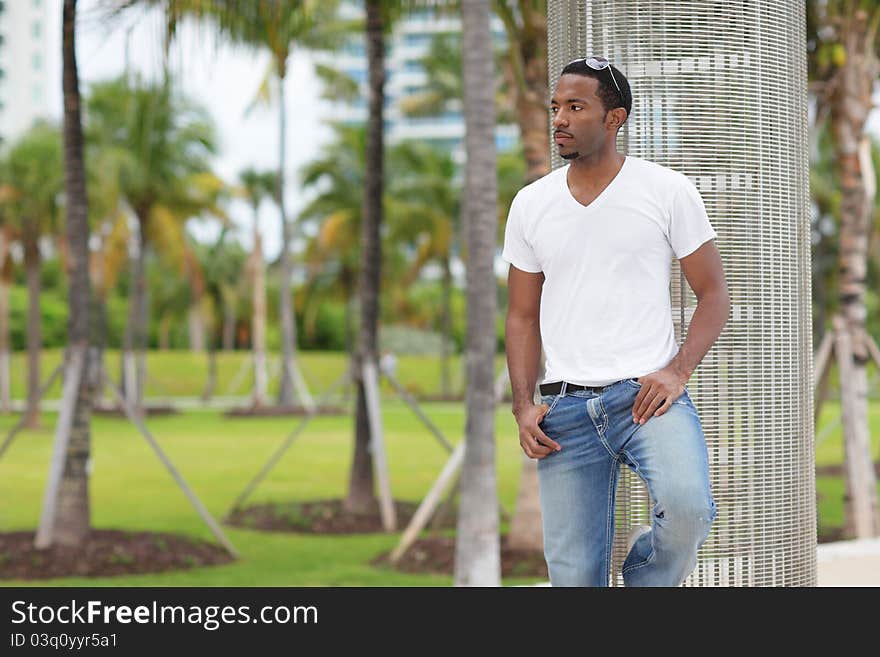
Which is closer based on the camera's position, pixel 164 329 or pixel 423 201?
pixel 423 201

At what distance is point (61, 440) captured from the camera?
10008 mm

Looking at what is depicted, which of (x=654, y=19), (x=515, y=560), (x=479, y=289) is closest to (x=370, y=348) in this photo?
(x=515, y=560)

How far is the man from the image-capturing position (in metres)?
3.21

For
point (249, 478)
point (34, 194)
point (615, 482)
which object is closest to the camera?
point (615, 482)

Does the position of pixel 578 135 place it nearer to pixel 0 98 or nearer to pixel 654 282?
pixel 654 282

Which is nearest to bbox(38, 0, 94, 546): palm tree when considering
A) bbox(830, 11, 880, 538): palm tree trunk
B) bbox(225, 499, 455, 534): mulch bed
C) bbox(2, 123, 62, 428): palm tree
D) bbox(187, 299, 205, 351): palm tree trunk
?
bbox(225, 499, 455, 534): mulch bed

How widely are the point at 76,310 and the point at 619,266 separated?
26.3ft

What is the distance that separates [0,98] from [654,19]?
4648 inches

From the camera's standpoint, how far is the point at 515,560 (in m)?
10.2

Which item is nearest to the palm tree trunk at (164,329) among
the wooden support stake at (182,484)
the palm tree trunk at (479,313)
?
the wooden support stake at (182,484)

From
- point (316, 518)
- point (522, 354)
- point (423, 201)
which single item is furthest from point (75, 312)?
point (423, 201)

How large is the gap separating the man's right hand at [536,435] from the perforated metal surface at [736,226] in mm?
1265

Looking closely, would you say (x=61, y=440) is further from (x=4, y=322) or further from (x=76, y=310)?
(x=4, y=322)

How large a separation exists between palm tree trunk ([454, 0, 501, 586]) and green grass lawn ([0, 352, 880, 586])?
122 centimetres
